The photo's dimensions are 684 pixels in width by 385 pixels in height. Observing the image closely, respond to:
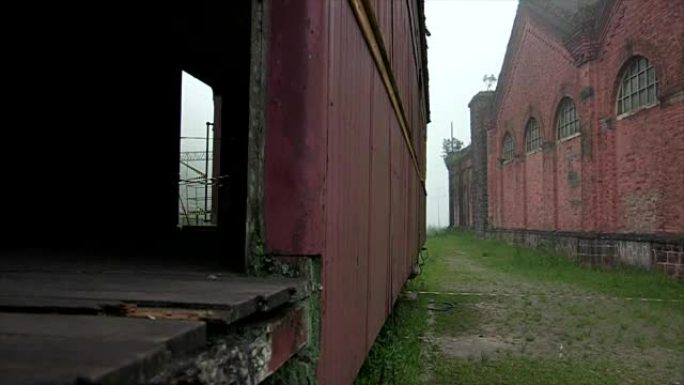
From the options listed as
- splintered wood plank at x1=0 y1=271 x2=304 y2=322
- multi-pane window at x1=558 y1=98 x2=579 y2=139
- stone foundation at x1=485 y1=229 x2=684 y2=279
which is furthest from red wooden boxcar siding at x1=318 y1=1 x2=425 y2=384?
multi-pane window at x1=558 y1=98 x2=579 y2=139

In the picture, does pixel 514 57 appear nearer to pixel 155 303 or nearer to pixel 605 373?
pixel 605 373

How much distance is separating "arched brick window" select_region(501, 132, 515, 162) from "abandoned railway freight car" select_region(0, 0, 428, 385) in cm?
1972

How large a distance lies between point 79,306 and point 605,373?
559 centimetres

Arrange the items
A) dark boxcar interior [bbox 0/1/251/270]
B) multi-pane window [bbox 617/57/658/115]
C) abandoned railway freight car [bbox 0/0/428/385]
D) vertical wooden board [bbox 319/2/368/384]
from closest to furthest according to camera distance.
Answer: abandoned railway freight car [bbox 0/0/428/385], vertical wooden board [bbox 319/2/368/384], dark boxcar interior [bbox 0/1/251/270], multi-pane window [bbox 617/57/658/115]

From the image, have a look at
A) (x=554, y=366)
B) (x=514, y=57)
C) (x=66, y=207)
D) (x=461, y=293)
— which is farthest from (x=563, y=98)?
(x=66, y=207)

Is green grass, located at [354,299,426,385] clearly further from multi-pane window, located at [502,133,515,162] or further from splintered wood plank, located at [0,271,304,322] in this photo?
multi-pane window, located at [502,133,515,162]

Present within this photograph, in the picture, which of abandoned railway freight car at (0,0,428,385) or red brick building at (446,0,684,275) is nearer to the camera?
abandoned railway freight car at (0,0,428,385)

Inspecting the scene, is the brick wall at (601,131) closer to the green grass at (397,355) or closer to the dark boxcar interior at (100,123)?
the green grass at (397,355)

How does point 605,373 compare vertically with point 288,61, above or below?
below

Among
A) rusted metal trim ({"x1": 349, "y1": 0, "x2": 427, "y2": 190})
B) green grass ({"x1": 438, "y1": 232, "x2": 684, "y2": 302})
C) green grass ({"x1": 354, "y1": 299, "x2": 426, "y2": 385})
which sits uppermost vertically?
rusted metal trim ({"x1": 349, "y1": 0, "x2": 427, "y2": 190})

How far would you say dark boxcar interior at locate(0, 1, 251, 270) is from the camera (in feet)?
13.7

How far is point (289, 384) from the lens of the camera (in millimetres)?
1831

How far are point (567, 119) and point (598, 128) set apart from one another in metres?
2.69

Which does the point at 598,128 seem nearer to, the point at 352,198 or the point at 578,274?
the point at 578,274
